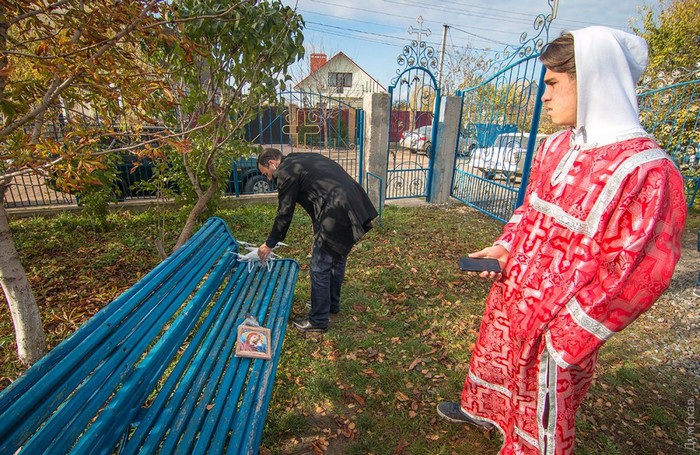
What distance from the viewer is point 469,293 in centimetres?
393

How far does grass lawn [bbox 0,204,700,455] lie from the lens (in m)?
2.22

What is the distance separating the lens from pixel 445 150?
23.0 ft

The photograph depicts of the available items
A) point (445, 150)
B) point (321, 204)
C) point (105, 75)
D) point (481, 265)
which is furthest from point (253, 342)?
point (445, 150)

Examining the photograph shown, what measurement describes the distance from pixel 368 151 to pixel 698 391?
15.7 ft

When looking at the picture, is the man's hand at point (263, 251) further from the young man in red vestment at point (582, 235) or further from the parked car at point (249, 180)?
the parked car at point (249, 180)

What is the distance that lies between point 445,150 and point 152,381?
6.46m

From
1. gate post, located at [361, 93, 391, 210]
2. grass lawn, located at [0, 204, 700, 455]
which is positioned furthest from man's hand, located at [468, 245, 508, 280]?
gate post, located at [361, 93, 391, 210]

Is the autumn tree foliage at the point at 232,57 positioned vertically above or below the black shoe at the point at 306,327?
above

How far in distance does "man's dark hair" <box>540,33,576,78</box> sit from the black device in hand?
2.74 feet

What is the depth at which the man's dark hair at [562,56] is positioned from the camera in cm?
131

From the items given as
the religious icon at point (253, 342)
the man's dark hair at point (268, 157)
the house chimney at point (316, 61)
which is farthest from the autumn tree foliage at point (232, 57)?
the house chimney at point (316, 61)

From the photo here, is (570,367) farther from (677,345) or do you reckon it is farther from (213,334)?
(677,345)

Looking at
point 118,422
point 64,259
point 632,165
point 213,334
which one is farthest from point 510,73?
point 64,259

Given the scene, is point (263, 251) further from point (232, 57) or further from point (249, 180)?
point (249, 180)
